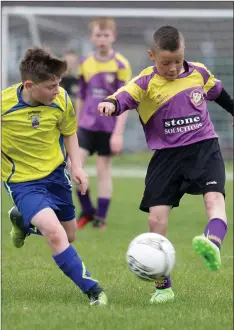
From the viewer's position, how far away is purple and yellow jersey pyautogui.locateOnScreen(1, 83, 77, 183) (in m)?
5.30

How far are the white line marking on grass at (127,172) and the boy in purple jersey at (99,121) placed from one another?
721 cm

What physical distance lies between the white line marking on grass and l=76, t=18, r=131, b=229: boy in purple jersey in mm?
7206

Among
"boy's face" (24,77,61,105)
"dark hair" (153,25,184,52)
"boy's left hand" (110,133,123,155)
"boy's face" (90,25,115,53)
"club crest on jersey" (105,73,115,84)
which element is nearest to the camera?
"boy's face" (24,77,61,105)

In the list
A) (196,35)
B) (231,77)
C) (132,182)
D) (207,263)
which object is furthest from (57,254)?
(196,35)

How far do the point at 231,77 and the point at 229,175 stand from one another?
2155mm

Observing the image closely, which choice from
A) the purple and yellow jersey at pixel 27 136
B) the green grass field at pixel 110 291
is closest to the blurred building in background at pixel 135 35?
the green grass field at pixel 110 291

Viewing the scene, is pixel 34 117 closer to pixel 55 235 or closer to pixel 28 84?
pixel 28 84

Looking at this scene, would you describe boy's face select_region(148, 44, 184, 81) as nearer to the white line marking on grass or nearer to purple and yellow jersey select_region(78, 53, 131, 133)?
purple and yellow jersey select_region(78, 53, 131, 133)

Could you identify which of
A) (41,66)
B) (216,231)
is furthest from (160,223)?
(41,66)

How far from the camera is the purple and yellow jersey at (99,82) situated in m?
9.66

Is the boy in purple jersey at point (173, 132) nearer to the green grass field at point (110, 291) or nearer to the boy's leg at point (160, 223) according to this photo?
the boy's leg at point (160, 223)

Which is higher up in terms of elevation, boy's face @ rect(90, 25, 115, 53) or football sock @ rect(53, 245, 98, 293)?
boy's face @ rect(90, 25, 115, 53)

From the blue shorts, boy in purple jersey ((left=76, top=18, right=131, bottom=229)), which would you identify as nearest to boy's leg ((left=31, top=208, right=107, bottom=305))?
the blue shorts

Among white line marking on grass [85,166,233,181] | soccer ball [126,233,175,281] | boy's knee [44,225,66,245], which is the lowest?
white line marking on grass [85,166,233,181]
